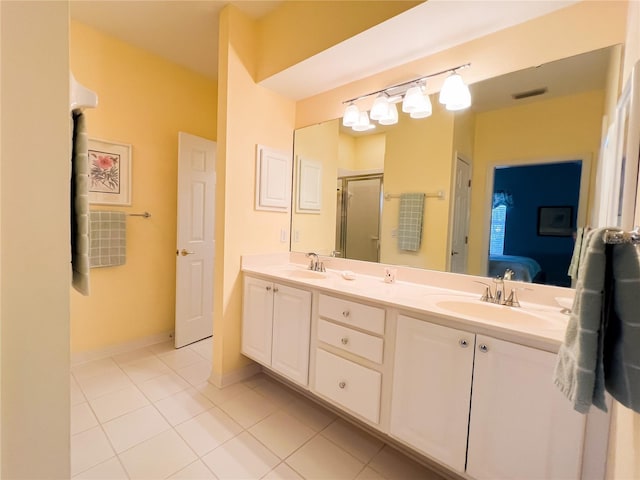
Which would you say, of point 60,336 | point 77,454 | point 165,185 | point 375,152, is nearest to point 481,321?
point 60,336

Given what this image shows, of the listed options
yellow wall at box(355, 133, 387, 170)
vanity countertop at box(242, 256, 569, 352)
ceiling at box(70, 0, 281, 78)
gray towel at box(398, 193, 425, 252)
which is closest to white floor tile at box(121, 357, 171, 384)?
vanity countertop at box(242, 256, 569, 352)

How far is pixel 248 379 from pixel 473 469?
1640 millimetres

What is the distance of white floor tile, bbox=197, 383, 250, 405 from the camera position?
80.2 inches

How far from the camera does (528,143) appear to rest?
1.54 m

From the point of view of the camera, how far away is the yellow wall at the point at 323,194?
242cm

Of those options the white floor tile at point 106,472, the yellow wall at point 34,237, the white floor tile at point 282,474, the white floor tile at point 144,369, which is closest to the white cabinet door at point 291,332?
the white floor tile at point 282,474

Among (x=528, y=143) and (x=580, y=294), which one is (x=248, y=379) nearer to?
(x=580, y=294)

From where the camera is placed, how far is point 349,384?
1598mm

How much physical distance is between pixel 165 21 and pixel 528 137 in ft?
8.48

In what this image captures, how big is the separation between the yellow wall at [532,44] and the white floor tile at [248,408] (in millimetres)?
2313

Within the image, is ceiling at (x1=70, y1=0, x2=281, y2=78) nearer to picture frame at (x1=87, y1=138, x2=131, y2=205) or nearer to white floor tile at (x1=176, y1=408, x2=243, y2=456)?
picture frame at (x1=87, y1=138, x2=131, y2=205)

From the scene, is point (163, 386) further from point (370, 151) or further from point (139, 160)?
point (370, 151)

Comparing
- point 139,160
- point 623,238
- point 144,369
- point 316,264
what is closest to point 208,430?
point 144,369

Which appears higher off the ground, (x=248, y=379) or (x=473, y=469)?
(x=473, y=469)
